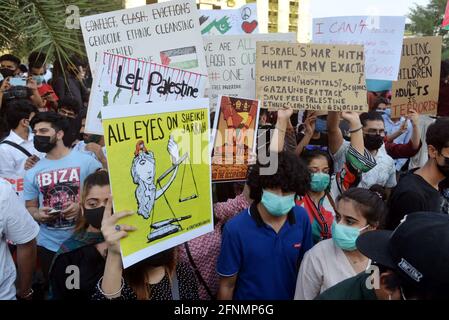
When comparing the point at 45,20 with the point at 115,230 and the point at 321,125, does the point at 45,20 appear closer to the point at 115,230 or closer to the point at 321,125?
the point at 115,230

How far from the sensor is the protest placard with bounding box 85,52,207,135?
2.55 m

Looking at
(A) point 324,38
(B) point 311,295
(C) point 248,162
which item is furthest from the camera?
(A) point 324,38

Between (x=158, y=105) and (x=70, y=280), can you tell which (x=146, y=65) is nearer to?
(x=158, y=105)

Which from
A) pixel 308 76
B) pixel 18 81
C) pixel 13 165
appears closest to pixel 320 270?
pixel 308 76

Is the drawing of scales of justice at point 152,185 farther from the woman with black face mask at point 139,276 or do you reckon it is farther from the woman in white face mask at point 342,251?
the woman in white face mask at point 342,251

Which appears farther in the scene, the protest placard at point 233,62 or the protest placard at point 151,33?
the protest placard at point 233,62

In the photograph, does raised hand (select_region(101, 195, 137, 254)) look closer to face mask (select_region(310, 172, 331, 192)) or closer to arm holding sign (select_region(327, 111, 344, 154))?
face mask (select_region(310, 172, 331, 192))

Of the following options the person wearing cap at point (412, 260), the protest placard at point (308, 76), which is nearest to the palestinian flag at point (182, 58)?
the protest placard at point (308, 76)

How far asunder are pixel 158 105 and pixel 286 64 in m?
1.65

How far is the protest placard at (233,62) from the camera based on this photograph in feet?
11.8

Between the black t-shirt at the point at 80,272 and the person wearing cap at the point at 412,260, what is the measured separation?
1.21 meters

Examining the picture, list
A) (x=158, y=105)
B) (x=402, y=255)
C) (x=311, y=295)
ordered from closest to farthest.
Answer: (x=402, y=255) < (x=158, y=105) < (x=311, y=295)
